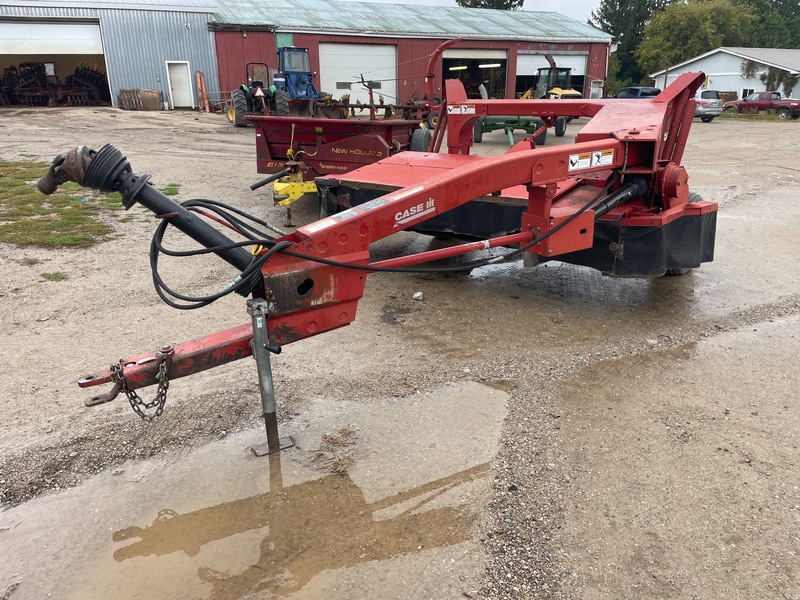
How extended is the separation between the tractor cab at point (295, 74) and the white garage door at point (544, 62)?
1476 cm

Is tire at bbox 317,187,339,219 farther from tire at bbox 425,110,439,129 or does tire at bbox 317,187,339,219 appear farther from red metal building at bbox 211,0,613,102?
red metal building at bbox 211,0,613,102

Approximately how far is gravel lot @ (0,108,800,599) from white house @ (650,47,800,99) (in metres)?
37.5

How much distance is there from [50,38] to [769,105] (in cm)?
3050

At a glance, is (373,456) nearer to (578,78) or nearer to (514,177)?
(514,177)

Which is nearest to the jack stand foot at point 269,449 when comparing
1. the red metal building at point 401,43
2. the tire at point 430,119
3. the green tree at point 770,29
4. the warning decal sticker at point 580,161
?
the warning decal sticker at point 580,161

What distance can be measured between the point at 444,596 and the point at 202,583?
37.1 inches

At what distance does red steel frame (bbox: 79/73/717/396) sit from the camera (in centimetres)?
271

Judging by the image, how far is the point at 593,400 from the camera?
3635 mm

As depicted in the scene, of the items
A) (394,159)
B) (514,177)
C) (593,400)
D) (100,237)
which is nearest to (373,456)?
(593,400)

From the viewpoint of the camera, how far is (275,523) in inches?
105

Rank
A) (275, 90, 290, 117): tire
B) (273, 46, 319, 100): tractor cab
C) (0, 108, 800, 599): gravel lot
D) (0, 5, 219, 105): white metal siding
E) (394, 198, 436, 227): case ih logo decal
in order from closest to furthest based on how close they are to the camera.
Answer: (0, 108, 800, 599): gravel lot
(394, 198, 436, 227): case ih logo decal
(275, 90, 290, 117): tire
(273, 46, 319, 100): tractor cab
(0, 5, 219, 105): white metal siding

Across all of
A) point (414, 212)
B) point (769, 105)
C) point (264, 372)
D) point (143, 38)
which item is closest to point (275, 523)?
point (264, 372)

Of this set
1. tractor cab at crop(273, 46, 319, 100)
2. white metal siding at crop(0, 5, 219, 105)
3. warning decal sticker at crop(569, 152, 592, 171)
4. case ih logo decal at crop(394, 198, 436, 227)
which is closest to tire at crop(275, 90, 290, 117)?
tractor cab at crop(273, 46, 319, 100)

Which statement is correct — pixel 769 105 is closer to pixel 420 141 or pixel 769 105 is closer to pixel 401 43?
pixel 401 43
